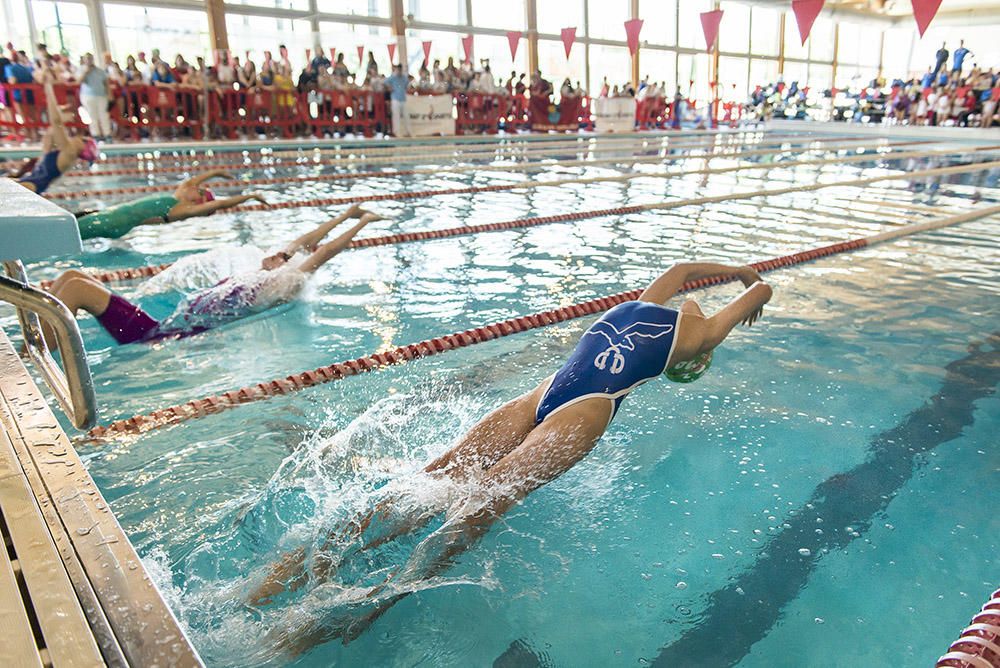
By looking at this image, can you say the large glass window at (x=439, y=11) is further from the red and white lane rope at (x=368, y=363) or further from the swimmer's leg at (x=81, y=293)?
the swimmer's leg at (x=81, y=293)

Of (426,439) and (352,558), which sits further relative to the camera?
(426,439)

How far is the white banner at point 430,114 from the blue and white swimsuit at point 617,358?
43.5 ft

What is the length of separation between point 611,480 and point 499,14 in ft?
68.1

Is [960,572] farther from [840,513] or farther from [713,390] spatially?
[713,390]

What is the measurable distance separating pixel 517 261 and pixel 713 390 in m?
2.16

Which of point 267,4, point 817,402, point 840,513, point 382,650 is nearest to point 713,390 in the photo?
point 817,402

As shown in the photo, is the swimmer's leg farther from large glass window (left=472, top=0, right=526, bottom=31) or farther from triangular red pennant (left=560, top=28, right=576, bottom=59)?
large glass window (left=472, top=0, right=526, bottom=31)

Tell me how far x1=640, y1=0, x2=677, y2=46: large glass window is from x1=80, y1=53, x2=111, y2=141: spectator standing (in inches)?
707

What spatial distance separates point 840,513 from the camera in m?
2.07

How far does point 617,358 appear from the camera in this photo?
200 centimetres

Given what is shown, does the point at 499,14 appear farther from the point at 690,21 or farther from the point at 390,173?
the point at 390,173

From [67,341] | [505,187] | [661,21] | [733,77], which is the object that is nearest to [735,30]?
[733,77]

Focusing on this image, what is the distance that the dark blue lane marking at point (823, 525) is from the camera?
1.62 m

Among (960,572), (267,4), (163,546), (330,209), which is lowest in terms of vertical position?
(960,572)
